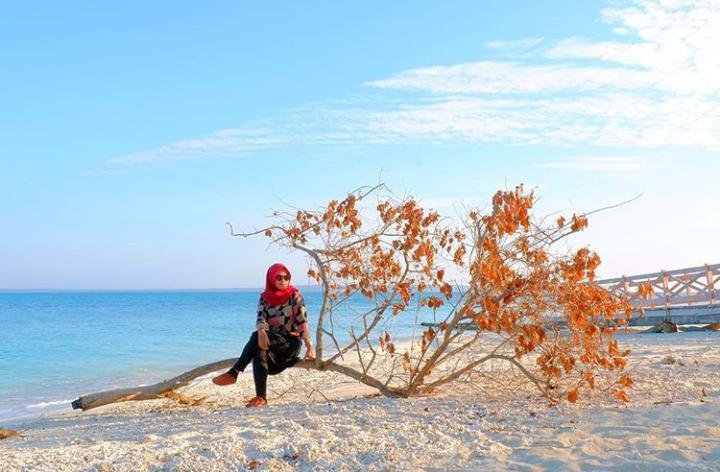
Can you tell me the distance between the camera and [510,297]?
A: 248 inches

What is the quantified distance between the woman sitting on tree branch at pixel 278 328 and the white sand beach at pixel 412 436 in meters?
0.55

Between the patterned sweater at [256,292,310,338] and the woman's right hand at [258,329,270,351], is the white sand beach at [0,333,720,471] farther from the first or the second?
the patterned sweater at [256,292,310,338]

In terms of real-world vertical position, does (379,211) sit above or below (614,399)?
above

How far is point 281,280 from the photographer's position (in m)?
6.90

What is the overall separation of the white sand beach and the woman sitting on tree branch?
55 cm

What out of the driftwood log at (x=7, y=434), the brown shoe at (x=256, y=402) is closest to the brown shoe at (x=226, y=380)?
the brown shoe at (x=256, y=402)

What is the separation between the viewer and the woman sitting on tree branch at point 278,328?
6.84 m

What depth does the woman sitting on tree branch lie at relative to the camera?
6.84 metres

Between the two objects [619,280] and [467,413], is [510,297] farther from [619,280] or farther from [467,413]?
[619,280]

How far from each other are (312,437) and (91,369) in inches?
527

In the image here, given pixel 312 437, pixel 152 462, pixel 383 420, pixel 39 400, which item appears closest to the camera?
pixel 152 462

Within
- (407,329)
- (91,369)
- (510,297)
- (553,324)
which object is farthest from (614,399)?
(407,329)

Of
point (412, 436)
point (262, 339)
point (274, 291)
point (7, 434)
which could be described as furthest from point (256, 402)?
point (412, 436)

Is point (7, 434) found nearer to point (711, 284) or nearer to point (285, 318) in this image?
point (285, 318)
